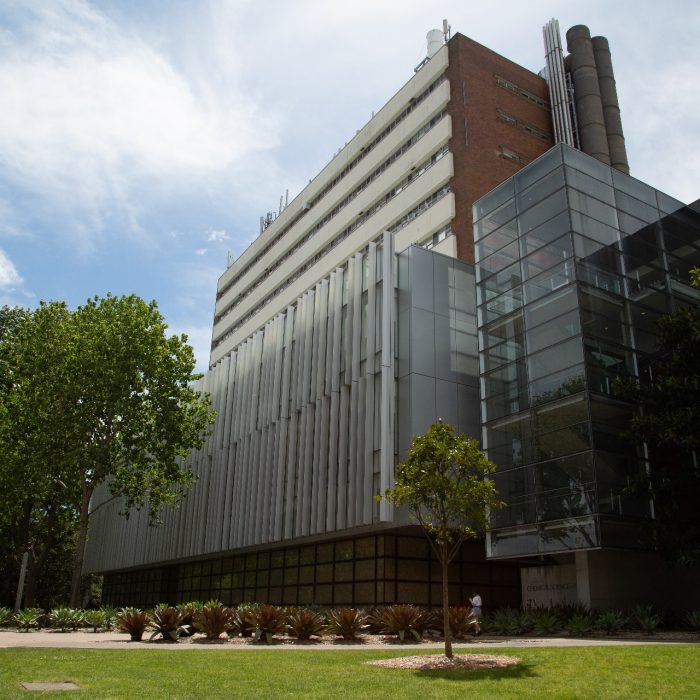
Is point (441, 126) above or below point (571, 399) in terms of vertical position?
above

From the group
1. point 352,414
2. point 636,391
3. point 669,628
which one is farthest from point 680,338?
point 352,414

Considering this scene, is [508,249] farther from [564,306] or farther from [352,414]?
[352,414]

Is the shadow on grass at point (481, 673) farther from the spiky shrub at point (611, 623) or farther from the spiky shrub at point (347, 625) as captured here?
the spiky shrub at point (611, 623)

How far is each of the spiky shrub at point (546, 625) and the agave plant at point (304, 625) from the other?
22.2 ft

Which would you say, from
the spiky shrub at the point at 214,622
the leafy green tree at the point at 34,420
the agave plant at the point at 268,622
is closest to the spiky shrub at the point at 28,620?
the leafy green tree at the point at 34,420

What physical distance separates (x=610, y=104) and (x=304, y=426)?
39.4 m

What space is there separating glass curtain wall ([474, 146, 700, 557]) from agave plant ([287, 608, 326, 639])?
25.5ft

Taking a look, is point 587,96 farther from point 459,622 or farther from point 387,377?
point 459,622

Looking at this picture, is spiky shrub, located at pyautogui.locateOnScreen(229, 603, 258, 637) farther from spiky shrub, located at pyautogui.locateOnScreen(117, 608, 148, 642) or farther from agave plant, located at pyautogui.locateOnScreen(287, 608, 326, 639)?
spiky shrub, located at pyautogui.locateOnScreen(117, 608, 148, 642)

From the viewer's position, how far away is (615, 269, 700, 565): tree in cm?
2069

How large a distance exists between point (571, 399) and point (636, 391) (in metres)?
2.09

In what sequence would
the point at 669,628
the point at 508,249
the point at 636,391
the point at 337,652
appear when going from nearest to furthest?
the point at 337,652 → the point at 669,628 → the point at 636,391 → the point at 508,249

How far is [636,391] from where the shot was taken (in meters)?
22.0

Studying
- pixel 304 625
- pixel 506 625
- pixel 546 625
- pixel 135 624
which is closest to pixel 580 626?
pixel 546 625
